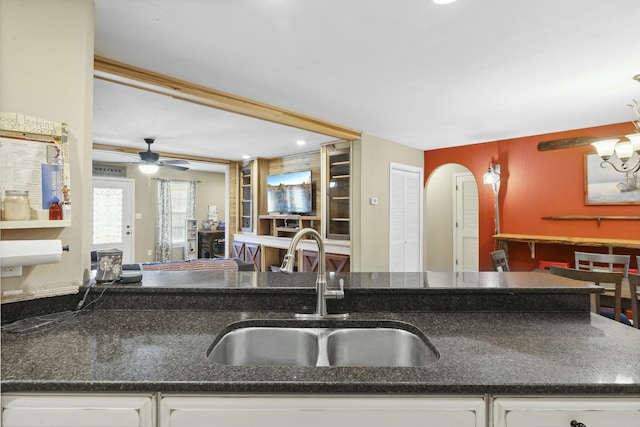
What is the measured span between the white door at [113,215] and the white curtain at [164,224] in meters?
0.52

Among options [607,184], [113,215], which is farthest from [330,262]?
[113,215]

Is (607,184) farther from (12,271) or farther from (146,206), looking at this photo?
(146,206)

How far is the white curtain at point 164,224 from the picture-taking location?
735 cm

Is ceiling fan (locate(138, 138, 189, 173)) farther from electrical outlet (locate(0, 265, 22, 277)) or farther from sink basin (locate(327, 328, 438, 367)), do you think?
sink basin (locate(327, 328, 438, 367))

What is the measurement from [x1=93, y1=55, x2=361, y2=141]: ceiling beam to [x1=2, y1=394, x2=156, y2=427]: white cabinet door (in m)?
2.30

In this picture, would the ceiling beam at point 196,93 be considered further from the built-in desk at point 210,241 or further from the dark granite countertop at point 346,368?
the built-in desk at point 210,241

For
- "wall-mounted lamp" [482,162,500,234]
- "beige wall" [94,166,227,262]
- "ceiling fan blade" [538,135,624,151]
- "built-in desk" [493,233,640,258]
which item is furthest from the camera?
"beige wall" [94,166,227,262]

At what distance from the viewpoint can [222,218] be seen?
27.7 feet

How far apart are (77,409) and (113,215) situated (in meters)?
7.03

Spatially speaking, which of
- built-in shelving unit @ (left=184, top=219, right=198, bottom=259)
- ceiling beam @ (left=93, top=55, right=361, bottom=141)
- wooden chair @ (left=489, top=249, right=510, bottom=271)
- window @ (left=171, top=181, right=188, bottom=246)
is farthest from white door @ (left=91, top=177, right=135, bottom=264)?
wooden chair @ (left=489, top=249, right=510, bottom=271)

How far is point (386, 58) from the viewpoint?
2355mm

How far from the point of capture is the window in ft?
25.2

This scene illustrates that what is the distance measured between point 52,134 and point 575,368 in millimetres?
2030

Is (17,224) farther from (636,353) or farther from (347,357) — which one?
(636,353)
